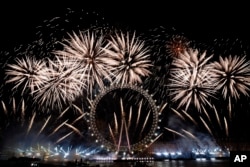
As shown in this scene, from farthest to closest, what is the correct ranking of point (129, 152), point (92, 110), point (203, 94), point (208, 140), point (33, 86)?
point (208, 140) < point (129, 152) < point (92, 110) < point (203, 94) < point (33, 86)

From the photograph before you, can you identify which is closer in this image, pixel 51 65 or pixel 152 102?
pixel 51 65

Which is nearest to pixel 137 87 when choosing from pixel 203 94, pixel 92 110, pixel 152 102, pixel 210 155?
pixel 152 102

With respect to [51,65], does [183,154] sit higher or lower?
lower

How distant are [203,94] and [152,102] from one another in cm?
1636

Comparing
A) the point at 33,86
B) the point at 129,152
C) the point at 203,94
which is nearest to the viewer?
the point at 33,86

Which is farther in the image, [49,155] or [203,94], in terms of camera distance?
[49,155]

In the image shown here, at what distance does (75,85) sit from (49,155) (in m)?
27.7

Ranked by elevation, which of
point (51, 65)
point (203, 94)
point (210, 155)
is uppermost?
point (51, 65)

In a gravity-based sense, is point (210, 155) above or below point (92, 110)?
below

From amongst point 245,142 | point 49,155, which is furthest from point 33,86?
point 245,142

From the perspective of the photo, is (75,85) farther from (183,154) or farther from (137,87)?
(183,154)

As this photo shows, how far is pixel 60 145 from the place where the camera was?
7369 centimetres

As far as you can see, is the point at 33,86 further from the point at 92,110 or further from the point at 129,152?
the point at 129,152

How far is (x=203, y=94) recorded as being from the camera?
171ft
